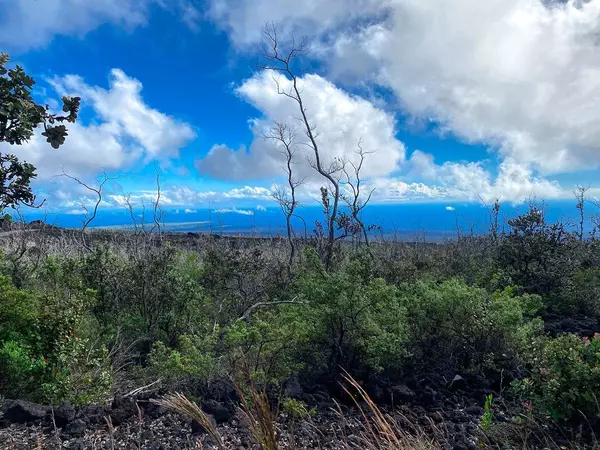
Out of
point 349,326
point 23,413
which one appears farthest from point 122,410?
point 349,326

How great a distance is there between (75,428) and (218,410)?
1.15 meters

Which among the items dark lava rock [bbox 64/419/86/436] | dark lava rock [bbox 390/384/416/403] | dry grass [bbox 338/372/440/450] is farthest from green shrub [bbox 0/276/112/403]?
dry grass [bbox 338/372/440/450]

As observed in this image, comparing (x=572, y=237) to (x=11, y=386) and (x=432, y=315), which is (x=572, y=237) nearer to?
(x=432, y=315)

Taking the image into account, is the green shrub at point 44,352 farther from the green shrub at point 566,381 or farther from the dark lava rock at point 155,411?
the green shrub at point 566,381

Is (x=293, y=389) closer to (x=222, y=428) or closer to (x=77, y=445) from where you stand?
(x=222, y=428)

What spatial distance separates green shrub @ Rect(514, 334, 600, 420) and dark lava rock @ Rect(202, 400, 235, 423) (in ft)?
8.27

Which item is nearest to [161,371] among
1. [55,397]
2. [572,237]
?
[55,397]

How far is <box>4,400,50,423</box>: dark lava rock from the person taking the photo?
12.7 feet

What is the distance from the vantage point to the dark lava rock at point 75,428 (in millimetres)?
3709

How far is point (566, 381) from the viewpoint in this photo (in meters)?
3.70

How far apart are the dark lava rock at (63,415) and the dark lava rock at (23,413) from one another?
0.12m

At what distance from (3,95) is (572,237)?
1137 centimetres

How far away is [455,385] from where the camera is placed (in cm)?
499

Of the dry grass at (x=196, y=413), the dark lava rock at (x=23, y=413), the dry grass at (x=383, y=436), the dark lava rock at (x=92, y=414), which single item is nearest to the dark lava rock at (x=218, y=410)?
the dark lava rock at (x=92, y=414)
